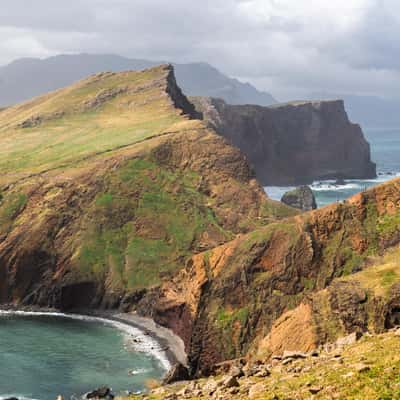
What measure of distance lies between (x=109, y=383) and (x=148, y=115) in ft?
380

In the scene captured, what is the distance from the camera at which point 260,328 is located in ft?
267

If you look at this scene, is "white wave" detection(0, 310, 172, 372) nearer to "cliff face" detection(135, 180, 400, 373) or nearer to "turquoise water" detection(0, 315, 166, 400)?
"turquoise water" detection(0, 315, 166, 400)

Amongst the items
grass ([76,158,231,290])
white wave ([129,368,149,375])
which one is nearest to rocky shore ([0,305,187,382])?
white wave ([129,368,149,375])

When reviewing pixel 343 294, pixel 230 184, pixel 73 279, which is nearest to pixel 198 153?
pixel 230 184

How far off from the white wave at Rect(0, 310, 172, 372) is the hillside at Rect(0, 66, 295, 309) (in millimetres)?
4639

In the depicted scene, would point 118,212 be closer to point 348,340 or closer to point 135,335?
point 135,335

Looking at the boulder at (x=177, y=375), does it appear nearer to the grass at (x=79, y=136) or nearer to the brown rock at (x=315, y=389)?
the brown rock at (x=315, y=389)

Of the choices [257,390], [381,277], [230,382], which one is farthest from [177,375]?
[257,390]

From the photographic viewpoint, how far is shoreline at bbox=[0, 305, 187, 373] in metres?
92.9

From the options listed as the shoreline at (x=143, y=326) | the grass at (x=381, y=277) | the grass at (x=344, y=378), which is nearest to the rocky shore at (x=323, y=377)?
the grass at (x=344, y=378)

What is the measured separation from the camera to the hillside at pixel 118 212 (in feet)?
407

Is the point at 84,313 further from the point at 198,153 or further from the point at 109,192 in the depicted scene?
the point at 198,153

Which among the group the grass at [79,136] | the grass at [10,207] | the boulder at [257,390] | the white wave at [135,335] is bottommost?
the white wave at [135,335]

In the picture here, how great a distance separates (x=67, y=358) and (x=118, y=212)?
49866 millimetres
